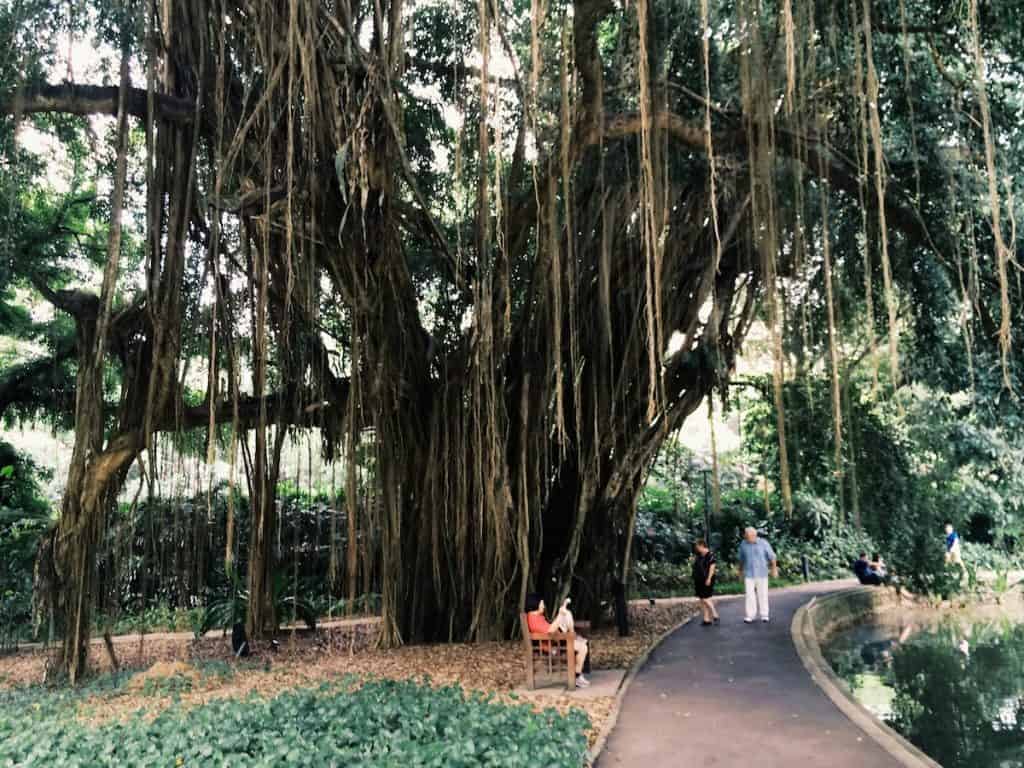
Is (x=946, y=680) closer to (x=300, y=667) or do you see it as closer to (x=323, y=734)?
(x=300, y=667)

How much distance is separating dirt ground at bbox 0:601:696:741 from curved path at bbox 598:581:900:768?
0.86 feet

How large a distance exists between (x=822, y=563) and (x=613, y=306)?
9.83 metres

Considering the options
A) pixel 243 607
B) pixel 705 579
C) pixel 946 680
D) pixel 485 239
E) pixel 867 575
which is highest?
pixel 485 239

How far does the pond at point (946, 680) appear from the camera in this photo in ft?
16.0

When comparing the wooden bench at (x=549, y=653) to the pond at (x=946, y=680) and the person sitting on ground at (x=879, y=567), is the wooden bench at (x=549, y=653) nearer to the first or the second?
the pond at (x=946, y=680)

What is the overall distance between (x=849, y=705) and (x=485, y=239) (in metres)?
3.18

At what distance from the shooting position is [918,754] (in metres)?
3.63

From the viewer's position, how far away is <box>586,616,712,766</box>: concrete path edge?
11.9 feet

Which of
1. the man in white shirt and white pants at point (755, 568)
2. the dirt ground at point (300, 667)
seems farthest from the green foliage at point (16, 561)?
the man in white shirt and white pants at point (755, 568)

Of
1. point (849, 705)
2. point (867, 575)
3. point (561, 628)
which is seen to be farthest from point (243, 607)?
point (867, 575)

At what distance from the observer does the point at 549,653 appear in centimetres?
498

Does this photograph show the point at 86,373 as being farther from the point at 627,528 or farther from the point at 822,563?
the point at 822,563

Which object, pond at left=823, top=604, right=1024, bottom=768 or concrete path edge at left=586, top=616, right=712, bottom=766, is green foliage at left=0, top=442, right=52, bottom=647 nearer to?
concrete path edge at left=586, top=616, right=712, bottom=766

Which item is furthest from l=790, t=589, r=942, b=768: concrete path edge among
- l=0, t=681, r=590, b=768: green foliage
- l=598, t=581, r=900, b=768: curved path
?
l=0, t=681, r=590, b=768: green foliage
